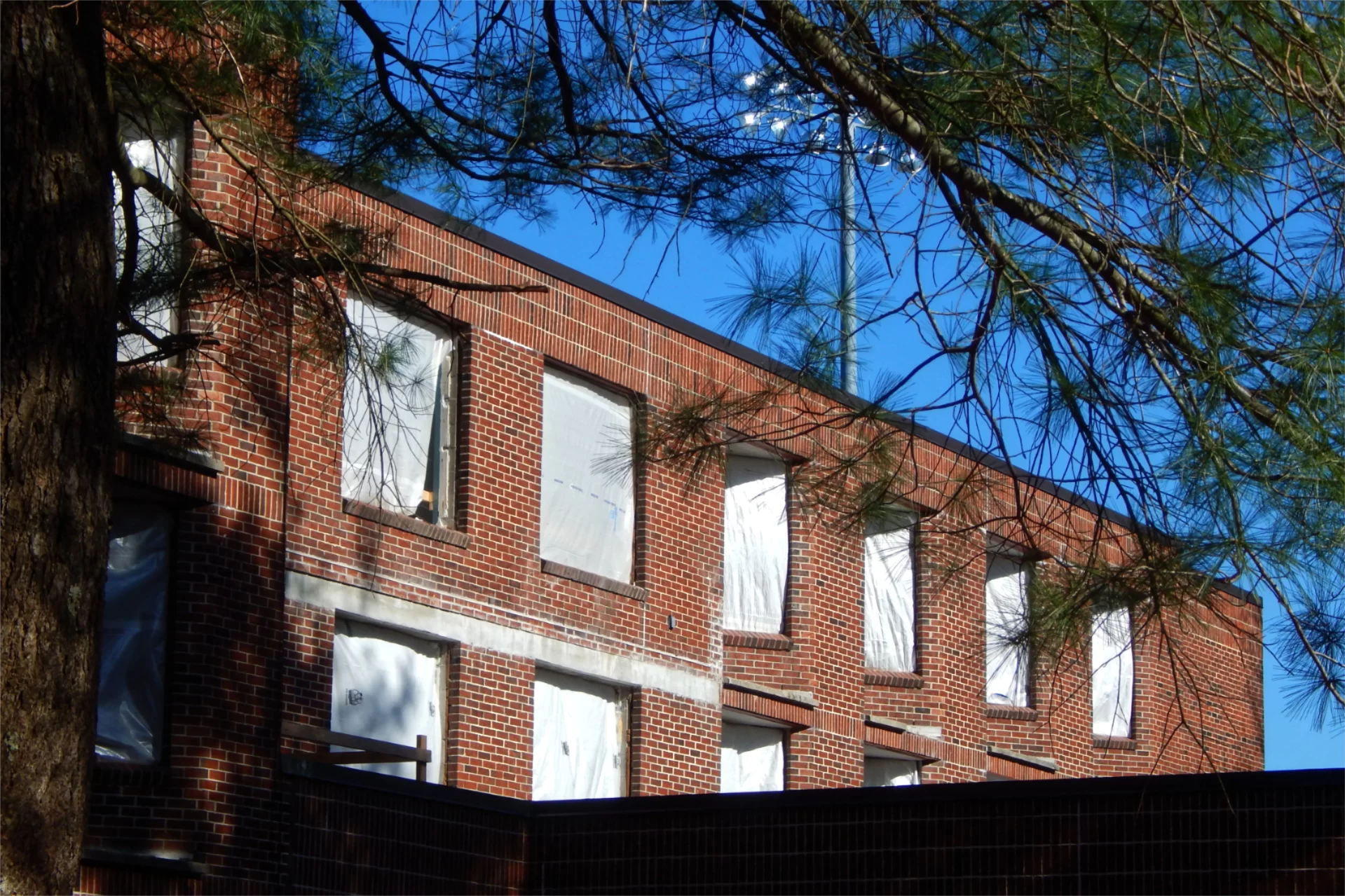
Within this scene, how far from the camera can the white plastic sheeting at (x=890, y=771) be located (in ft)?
74.6

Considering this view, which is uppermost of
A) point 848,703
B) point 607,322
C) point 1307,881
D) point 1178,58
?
point 607,322

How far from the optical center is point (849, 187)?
332 inches

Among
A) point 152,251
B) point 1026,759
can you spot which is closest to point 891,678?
point 1026,759

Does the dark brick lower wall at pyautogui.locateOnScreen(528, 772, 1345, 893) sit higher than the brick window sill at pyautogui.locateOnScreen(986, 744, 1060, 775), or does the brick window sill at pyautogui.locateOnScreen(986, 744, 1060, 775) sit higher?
the brick window sill at pyautogui.locateOnScreen(986, 744, 1060, 775)

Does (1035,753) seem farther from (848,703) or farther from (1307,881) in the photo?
(1307,881)

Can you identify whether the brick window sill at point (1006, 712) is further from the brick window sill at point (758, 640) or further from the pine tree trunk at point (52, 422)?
the pine tree trunk at point (52, 422)

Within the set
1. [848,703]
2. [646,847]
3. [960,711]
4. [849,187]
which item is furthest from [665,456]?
[960,711]

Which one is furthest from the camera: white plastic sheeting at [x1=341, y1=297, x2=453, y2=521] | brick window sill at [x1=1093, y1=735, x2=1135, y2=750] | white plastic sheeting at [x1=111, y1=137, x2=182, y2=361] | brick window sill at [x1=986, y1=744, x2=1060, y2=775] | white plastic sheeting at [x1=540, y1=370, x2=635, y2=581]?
brick window sill at [x1=1093, y1=735, x2=1135, y2=750]

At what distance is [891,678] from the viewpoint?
22766 millimetres

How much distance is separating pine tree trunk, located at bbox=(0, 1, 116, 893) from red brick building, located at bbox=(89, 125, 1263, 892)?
3.06m

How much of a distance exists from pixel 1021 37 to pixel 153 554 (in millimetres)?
9010

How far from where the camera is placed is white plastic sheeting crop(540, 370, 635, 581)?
61.2 feet

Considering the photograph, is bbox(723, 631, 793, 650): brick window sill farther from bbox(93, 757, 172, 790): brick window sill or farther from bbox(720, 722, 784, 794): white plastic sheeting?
bbox(93, 757, 172, 790): brick window sill

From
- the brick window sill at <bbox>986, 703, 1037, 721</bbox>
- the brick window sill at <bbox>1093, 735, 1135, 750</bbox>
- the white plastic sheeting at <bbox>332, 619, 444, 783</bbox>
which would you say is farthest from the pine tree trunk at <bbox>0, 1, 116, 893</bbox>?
the brick window sill at <bbox>1093, 735, 1135, 750</bbox>
